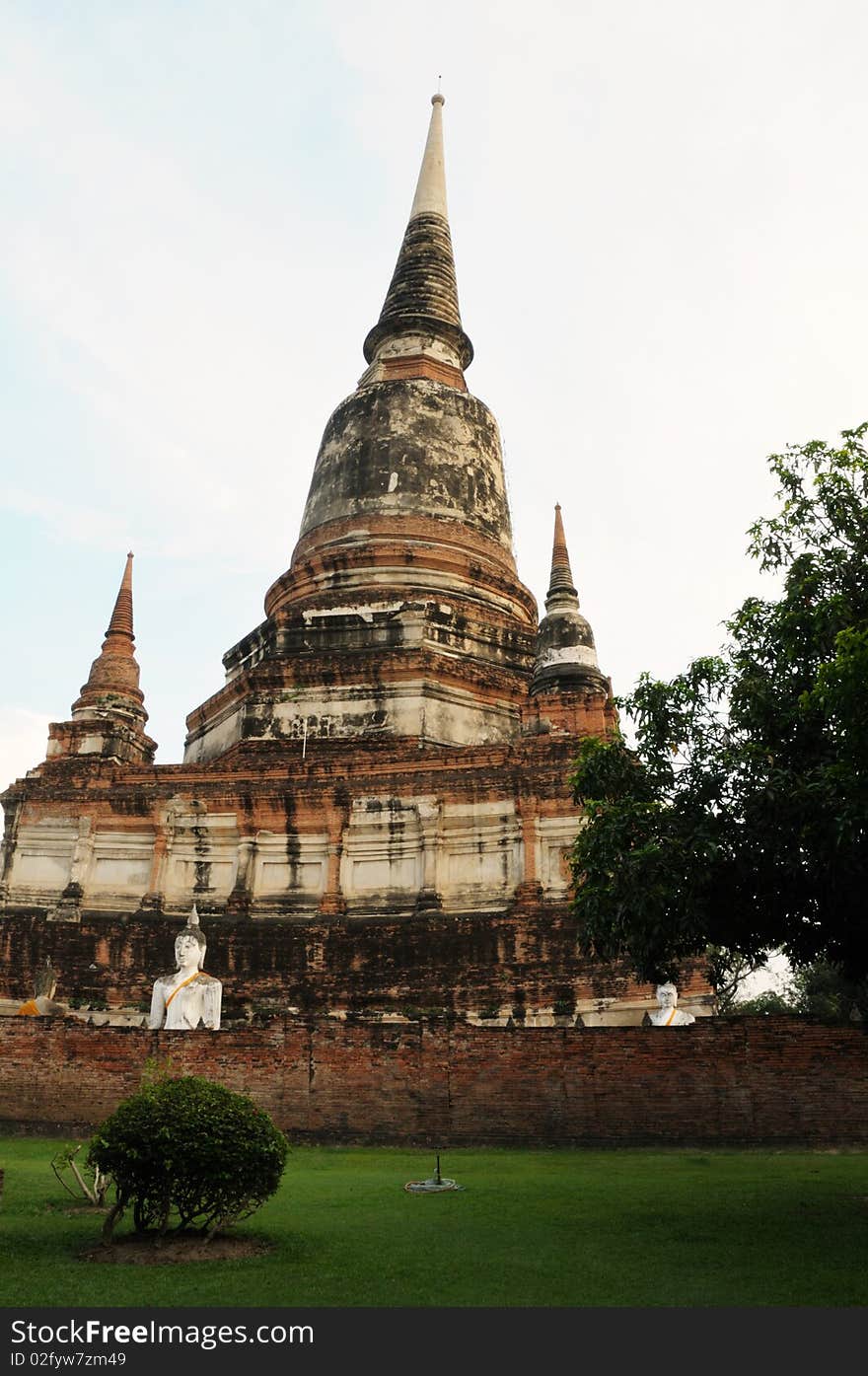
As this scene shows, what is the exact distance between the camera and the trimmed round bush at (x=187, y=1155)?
26.9 feet

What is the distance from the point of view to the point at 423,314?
32.2 m

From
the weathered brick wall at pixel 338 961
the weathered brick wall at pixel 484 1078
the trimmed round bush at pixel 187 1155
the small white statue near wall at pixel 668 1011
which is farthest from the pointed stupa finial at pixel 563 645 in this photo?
the trimmed round bush at pixel 187 1155

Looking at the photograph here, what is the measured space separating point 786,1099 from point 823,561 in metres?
6.60

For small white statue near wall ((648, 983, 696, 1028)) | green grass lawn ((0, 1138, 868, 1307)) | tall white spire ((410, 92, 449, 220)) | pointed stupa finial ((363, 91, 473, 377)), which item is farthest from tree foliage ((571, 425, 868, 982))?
tall white spire ((410, 92, 449, 220))

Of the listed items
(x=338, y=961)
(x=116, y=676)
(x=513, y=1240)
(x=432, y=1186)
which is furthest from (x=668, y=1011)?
(x=116, y=676)

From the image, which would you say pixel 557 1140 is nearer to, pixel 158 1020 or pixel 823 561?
pixel 158 1020

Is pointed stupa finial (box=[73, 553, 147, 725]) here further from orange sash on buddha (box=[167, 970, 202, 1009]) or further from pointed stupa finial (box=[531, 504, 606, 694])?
orange sash on buddha (box=[167, 970, 202, 1009])

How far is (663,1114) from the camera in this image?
1385 cm

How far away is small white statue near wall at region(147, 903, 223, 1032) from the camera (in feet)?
53.8

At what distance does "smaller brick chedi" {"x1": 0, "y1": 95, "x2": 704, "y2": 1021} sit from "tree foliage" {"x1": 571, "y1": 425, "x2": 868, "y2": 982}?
22.9 feet

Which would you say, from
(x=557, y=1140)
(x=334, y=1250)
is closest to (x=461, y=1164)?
(x=557, y=1140)

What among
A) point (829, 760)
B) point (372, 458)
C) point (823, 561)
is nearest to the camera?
point (829, 760)

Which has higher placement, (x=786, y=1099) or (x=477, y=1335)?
(x=786, y=1099)

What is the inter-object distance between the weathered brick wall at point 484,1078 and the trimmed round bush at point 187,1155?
6.11 metres
